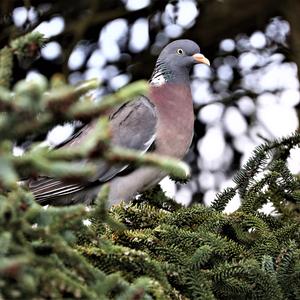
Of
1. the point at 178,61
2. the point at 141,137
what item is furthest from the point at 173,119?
the point at 178,61

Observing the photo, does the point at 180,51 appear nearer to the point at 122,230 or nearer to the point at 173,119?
the point at 173,119

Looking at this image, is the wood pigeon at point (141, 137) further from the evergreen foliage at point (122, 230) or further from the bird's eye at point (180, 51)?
the evergreen foliage at point (122, 230)

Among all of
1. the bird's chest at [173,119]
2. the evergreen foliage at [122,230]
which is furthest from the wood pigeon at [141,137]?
the evergreen foliage at [122,230]

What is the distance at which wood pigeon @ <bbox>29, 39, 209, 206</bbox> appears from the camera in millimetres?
3500

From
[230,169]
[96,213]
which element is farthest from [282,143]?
[230,169]

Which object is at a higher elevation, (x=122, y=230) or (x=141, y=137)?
(x=122, y=230)

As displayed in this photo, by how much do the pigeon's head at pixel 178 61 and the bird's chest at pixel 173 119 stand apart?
0.35 ft

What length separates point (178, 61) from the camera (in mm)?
4125

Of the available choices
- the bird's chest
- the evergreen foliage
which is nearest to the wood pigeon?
the bird's chest

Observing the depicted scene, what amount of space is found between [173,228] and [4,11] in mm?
2171

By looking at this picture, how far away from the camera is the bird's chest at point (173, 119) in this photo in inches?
146

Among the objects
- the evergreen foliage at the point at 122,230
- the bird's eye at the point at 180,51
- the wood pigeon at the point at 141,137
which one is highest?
the evergreen foliage at the point at 122,230

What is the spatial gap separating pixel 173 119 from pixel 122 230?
1866 millimetres

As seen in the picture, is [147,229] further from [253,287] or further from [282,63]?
[282,63]
